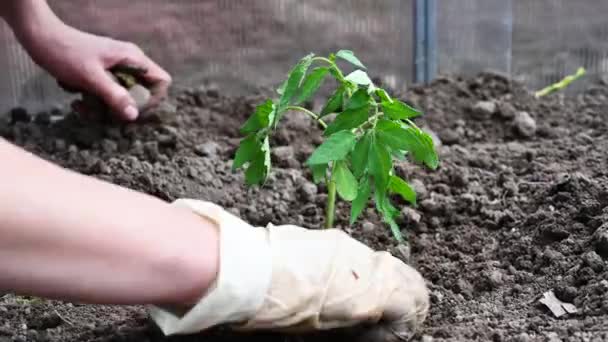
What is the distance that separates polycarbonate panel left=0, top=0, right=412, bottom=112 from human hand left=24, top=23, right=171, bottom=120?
363mm

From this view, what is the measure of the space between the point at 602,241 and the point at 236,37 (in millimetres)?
1706

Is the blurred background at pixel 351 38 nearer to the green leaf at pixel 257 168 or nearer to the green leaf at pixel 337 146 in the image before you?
the green leaf at pixel 257 168

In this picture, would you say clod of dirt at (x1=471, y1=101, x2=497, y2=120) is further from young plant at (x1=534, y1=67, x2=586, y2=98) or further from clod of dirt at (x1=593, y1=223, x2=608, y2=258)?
clod of dirt at (x1=593, y1=223, x2=608, y2=258)

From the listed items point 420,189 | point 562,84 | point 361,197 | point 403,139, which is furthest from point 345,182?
point 562,84

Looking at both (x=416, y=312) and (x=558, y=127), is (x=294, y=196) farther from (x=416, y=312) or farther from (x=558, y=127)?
(x=558, y=127)

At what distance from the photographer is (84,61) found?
2533 mm

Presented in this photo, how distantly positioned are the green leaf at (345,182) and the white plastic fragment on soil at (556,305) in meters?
0.42

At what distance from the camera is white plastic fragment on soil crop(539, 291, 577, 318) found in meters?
1.56

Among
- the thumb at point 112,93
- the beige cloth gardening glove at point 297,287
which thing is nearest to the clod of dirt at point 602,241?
the beige cloth gardening glove at point 297,287

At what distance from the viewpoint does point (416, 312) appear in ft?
5.06

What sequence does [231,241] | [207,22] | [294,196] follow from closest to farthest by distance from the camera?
[231,241] → [294,196] → [207,22]

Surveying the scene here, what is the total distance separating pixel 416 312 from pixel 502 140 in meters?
1.19

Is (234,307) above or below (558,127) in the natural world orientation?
above

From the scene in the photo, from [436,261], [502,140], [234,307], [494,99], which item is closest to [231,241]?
[234,307]
